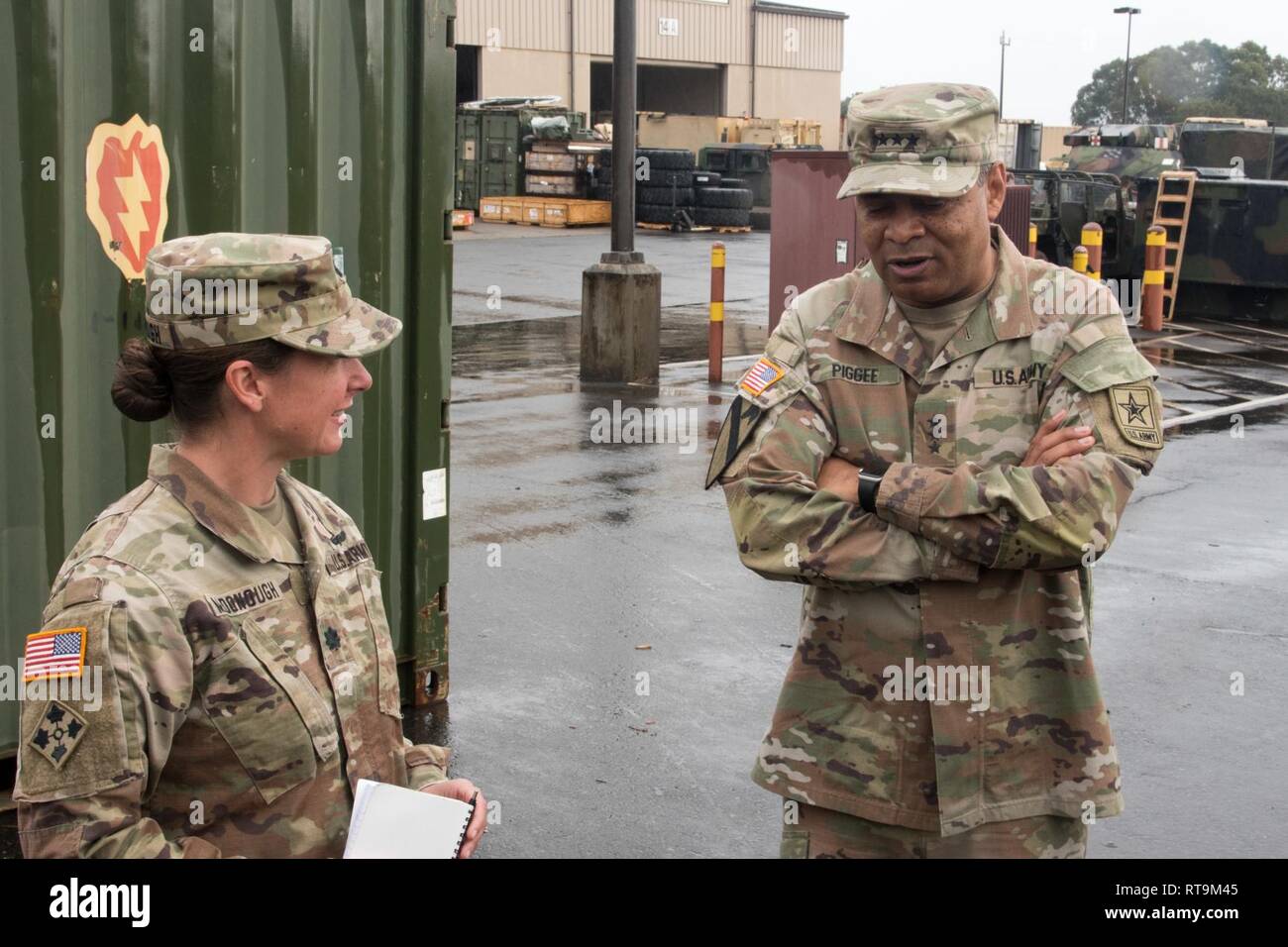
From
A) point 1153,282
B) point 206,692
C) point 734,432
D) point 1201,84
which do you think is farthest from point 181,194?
point 1201,84

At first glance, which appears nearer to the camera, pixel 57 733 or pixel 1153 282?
pixel 57 733

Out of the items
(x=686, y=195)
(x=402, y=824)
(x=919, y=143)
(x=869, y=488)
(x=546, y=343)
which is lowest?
(x=546, y=343)

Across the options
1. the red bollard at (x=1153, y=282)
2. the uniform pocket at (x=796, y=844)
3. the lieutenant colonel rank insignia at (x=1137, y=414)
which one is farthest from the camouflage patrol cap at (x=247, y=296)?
the red bollard at (x=1153, y=282)

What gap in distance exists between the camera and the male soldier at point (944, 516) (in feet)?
10.1

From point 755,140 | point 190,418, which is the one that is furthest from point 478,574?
point 755,140

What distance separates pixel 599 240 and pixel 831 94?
98.9ft

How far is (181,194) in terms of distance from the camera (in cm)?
509

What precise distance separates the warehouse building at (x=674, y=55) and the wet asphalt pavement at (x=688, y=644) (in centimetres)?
3965

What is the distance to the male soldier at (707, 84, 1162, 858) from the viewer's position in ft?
10.1

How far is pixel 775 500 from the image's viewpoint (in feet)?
10.6

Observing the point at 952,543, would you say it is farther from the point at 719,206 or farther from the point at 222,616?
the point at 719,206

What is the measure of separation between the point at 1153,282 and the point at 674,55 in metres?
39.0

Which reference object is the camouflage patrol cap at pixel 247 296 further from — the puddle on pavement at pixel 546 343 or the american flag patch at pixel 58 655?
the puddle on pavement at pixel 546 343

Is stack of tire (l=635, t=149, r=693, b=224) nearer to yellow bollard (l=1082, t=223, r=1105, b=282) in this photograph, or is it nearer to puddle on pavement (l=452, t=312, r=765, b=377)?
puddle on pavement (l=452, t=312, r=765, b=377)
